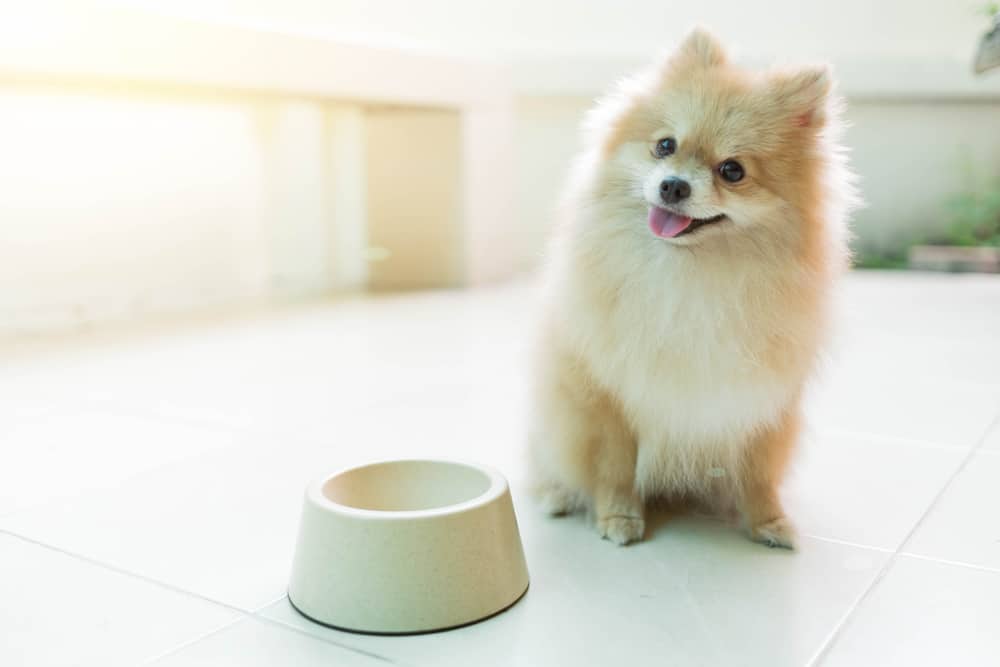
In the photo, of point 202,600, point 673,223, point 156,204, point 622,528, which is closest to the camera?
point 202,600

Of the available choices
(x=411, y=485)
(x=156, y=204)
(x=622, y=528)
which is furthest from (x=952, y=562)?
(x=156, y=204)

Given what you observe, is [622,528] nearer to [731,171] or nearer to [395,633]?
[395,633]

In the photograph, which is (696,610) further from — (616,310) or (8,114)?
(8,114)

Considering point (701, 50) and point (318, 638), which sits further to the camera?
point (701, 50)

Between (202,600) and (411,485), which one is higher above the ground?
(411,485)

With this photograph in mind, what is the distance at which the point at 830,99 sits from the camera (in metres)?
1.53

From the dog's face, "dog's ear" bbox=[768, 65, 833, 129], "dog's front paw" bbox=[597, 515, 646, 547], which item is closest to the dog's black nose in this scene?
the dog's face

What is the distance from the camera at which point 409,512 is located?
1276 mm

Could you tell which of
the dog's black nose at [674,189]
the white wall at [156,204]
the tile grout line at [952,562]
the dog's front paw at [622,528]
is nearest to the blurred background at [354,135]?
the white wall at [156,204]

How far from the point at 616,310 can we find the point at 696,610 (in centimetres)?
46

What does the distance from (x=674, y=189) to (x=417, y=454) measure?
0.71 meters

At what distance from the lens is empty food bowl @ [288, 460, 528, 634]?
48.1 inches

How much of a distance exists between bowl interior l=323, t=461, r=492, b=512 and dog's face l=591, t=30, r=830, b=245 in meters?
0.46

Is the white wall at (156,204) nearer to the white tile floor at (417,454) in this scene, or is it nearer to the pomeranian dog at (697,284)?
the white tile floor at (417,454)
